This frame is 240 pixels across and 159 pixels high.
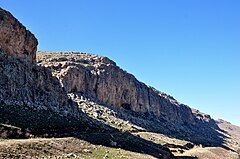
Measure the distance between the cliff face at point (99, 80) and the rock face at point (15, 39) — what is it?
24024mm

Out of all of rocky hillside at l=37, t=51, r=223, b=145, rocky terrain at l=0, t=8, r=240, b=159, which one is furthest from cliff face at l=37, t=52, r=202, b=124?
rocky terrain at l=0, t=8, r=240, b=159

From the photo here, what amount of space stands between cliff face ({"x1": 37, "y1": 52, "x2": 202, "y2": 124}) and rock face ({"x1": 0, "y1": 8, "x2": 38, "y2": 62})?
24.0 metres

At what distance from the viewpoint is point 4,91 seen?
63.5 metres

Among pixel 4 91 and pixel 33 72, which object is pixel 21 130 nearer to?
pixel 4 91

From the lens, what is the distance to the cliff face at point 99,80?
11912cm

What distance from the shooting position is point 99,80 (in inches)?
5231

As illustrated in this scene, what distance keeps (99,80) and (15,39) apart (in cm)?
5363

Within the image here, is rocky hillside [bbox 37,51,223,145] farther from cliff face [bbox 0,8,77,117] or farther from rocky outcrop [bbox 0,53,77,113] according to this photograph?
rocky outcrop [bbox 0,53,77,113]

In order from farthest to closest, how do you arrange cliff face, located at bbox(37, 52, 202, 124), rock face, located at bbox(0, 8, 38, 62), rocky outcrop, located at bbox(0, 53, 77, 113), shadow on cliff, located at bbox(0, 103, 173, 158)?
cliff face, located at bbox(37, 52, 202, 124), rock face, located at bbox(0, 8, 38, 62), rocky outcrop, located at bbox(0, 53, 77, 113), shadow on cliff, located at bbox(0, 103, 173, 158)

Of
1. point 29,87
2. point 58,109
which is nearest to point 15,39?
point 29,87

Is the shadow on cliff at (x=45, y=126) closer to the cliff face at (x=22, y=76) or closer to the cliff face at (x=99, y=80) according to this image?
the cliff face at (x=22, y=76)

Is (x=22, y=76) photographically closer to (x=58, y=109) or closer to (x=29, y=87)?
(x=29, y=87)

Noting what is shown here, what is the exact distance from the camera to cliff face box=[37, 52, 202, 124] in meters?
119

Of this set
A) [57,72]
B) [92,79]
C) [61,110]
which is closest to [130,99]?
[92,79]
